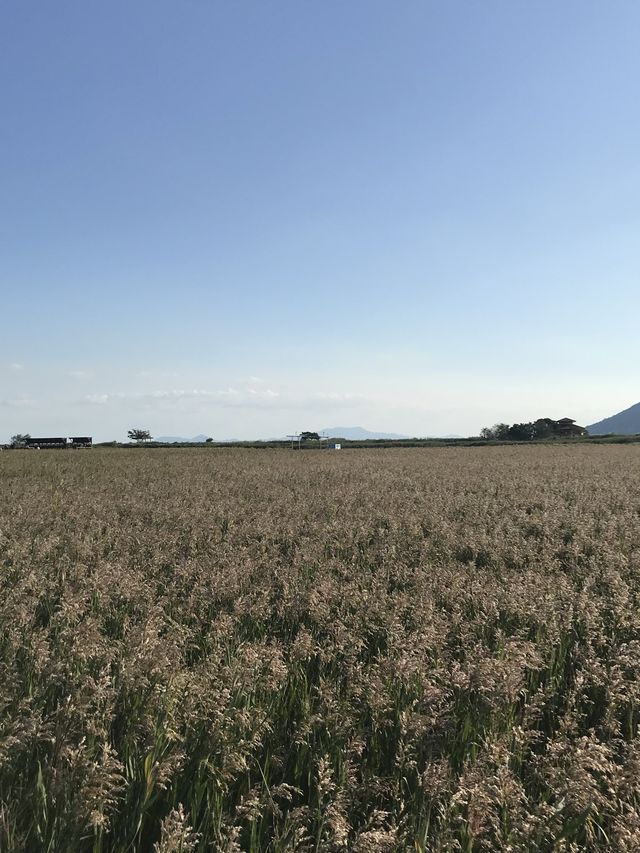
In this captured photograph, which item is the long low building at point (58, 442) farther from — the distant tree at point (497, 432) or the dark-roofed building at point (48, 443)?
the distant tree at point (497, 432)

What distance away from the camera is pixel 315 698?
3600mm

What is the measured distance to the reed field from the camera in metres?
2.40

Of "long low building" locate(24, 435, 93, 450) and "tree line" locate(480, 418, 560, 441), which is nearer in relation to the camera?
"long low building" locate(24, 435, 93, 450)

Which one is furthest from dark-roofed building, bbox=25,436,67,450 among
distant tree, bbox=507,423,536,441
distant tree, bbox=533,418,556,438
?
distant tree, bbox=533,418,556,438

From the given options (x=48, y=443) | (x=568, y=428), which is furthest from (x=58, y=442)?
(x=568, y=428)

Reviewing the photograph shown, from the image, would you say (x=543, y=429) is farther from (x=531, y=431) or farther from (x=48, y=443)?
(x=48, y=443)

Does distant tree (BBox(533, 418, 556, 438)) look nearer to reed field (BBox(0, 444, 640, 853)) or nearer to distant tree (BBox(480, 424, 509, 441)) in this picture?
distant tree (BBox(480, 424, 509, 441))

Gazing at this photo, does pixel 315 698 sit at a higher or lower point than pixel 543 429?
lower

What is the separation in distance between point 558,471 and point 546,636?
20.6m

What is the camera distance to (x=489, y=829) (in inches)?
95.0

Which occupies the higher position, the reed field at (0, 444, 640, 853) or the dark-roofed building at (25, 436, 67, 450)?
the dark-roofed building at (25, 436, 67, 450)

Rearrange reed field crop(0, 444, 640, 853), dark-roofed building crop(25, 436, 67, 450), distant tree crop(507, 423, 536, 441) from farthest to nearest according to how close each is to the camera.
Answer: distant tree crop(507, 423, 536, 441), dark-roofed building crop(25, 436, 67, 450), reed field crop(0, 444, 640, 853)

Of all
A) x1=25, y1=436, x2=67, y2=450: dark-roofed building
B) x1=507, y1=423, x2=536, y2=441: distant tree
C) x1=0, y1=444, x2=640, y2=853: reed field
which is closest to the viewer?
x1=0, y1=444, x2=640, y2=853: reed field

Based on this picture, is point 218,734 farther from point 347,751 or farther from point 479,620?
point 479,620
